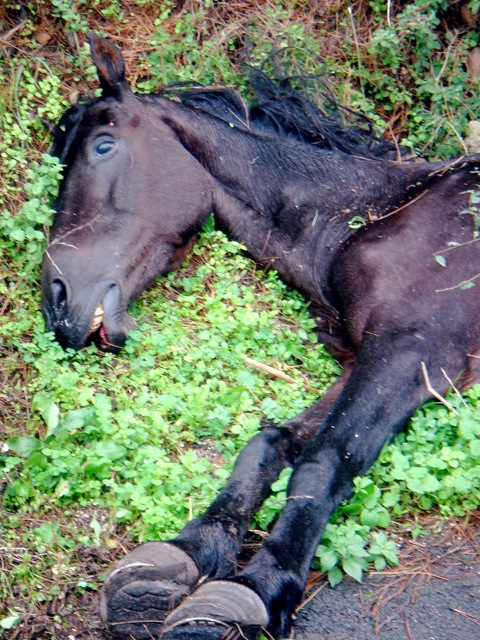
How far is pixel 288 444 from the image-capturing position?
3814mm

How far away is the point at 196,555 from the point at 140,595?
0.29 metres

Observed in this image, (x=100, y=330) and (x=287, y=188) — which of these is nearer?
(x=100, y=330)

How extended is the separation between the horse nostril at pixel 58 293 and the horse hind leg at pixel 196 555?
4.29 ft

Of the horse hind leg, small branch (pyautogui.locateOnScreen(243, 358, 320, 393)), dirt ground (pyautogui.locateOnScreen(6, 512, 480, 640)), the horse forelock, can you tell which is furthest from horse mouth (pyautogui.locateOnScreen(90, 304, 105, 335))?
dirt ground (pyautogui.locateOnScreen(6, 512, 480, 640))

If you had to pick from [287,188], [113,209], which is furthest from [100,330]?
[287,188]

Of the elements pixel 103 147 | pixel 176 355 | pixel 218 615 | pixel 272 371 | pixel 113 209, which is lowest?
pixel 272 371

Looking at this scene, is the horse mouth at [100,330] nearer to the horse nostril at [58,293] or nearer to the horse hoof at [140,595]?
the horse nostril at [58,293]

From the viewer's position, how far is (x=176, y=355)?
4250 millimetres

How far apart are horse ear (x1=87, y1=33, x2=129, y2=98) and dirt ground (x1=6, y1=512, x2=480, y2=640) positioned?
2686mm

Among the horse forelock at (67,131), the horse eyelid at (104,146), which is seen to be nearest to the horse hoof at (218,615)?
the horse eyelid at (104,146)

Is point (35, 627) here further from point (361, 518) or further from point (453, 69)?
point (453, 69)

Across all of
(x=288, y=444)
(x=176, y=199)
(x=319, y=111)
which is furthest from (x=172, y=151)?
(x=288, y=444)

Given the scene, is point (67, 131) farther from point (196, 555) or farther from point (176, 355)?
point (196, 555)

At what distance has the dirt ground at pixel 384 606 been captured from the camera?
307cm
